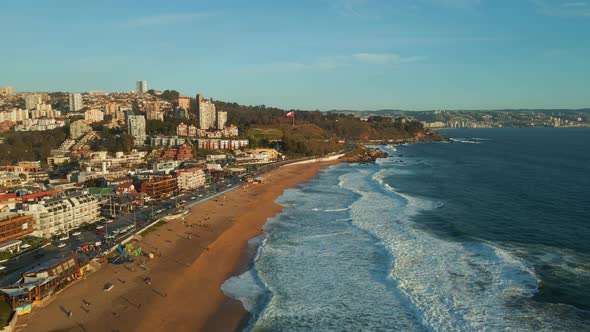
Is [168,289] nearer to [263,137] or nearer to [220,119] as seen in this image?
[263,137]

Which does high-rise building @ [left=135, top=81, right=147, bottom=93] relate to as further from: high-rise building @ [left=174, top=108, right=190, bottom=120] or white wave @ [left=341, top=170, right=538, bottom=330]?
white wave @ [left=341, top=170, right=538, bottom=330]

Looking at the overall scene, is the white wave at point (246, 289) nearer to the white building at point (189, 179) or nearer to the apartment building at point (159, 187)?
the apartment building at point (159, 187)

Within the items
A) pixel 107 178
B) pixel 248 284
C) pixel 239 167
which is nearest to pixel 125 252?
pixel 248 284

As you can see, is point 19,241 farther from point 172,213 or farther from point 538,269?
point 538,269

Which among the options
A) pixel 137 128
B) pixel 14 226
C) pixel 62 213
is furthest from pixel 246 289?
pixel 137 128

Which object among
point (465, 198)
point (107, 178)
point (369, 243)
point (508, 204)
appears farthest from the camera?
point (107, 178)

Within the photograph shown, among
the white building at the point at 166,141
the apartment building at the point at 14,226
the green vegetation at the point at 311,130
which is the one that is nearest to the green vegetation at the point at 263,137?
the green vegetation at the point at 311,130
